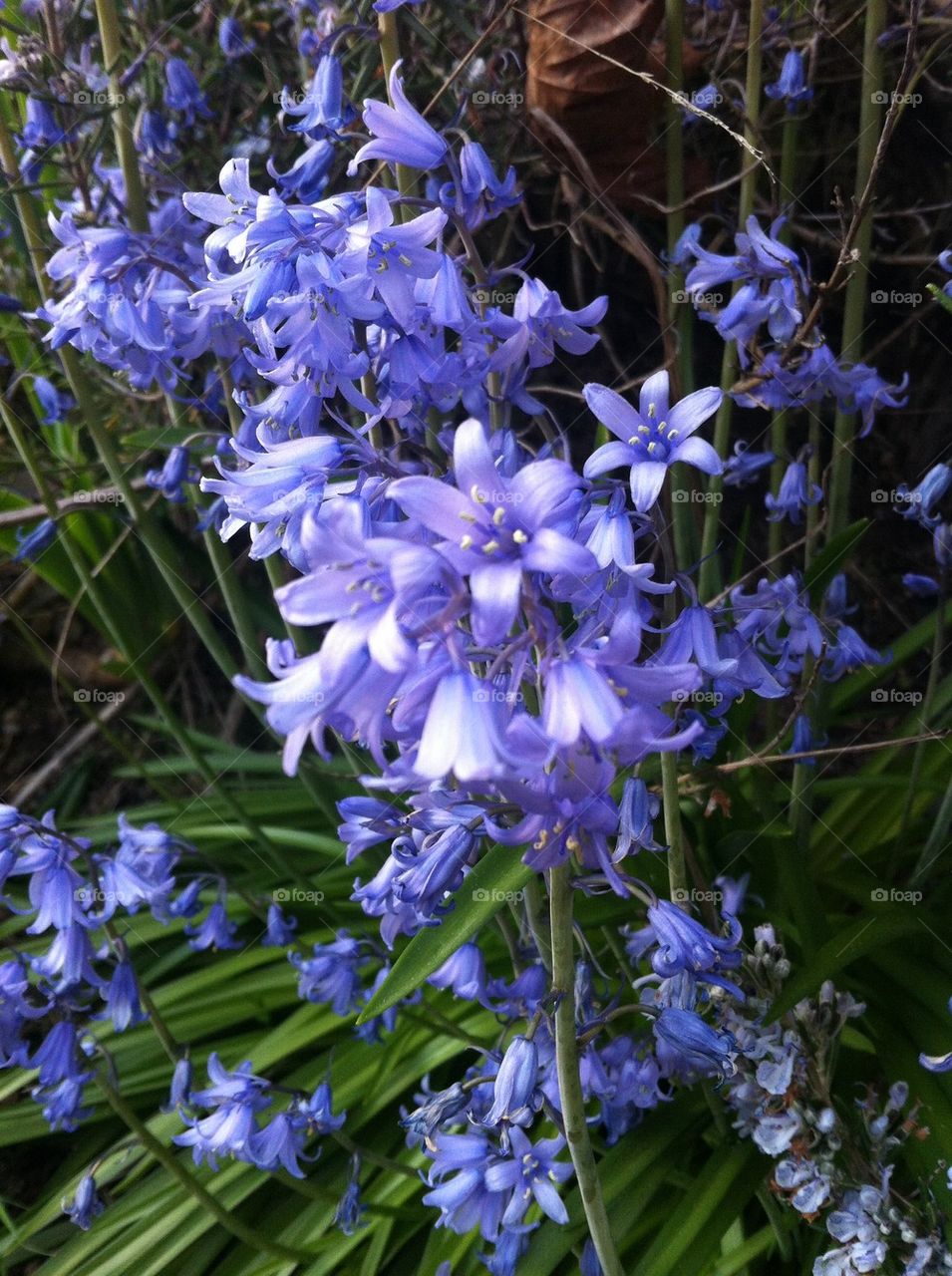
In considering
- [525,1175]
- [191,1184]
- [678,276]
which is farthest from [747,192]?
[191,1184]

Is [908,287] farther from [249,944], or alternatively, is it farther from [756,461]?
[249,944]

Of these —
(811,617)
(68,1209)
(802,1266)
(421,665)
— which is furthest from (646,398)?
(68,1209)

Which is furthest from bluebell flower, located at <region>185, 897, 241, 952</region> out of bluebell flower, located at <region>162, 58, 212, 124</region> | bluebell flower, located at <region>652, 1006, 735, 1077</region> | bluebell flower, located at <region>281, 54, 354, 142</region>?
bluebell flower, located at <region>162, 58, 212, 124</region>
